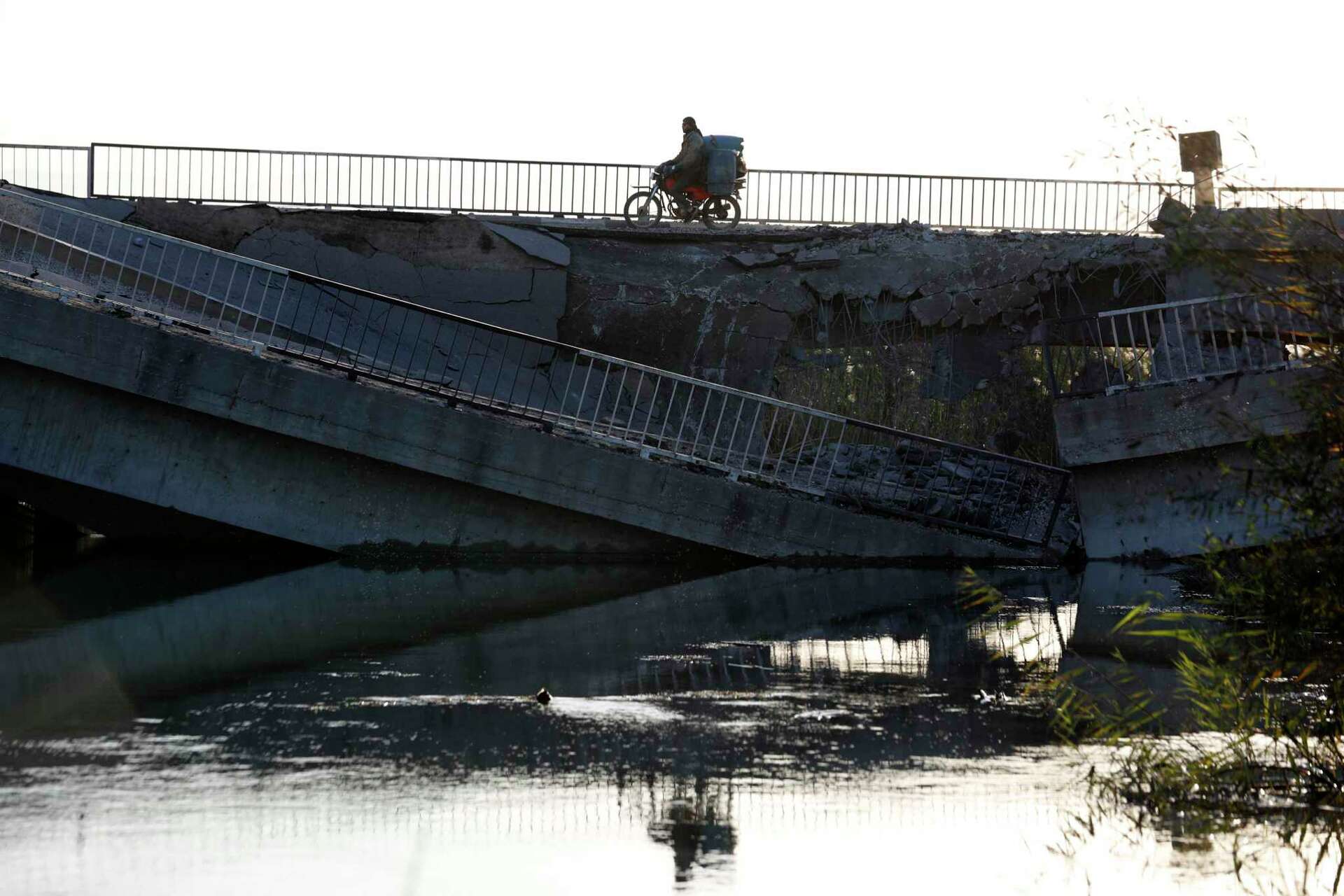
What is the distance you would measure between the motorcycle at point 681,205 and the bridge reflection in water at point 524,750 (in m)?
11.6

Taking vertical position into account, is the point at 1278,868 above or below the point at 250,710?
below

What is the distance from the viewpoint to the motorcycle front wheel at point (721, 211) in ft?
77.7

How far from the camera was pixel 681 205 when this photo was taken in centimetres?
2375

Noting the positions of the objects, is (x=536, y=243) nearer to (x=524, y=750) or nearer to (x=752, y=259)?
(x=752, y=259)

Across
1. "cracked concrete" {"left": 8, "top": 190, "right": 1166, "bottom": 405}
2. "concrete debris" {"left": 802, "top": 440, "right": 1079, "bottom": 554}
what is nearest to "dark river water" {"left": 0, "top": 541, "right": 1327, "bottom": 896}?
"concrete debris" {"left": 802, "top": 440, "right": 1079, "bottom": 554}

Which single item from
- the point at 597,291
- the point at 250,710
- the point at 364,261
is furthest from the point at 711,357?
the point at 250,710

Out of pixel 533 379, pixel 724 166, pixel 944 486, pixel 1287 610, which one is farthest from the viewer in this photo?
pixel 724 166

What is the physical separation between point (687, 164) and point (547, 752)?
17.3 m

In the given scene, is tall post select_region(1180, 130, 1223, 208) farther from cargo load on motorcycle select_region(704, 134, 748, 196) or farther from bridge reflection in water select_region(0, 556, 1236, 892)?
cargo load on motorcycle select_region(704, 134, 748, 196)

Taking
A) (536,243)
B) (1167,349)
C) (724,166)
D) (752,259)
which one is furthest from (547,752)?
(724,166)

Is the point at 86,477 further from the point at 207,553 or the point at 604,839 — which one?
the point at 604,839

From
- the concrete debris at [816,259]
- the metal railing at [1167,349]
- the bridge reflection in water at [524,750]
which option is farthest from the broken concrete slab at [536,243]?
the bridge reflection in water at [524,750]

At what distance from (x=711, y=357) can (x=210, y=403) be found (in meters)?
9.13

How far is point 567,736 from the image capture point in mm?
7688
